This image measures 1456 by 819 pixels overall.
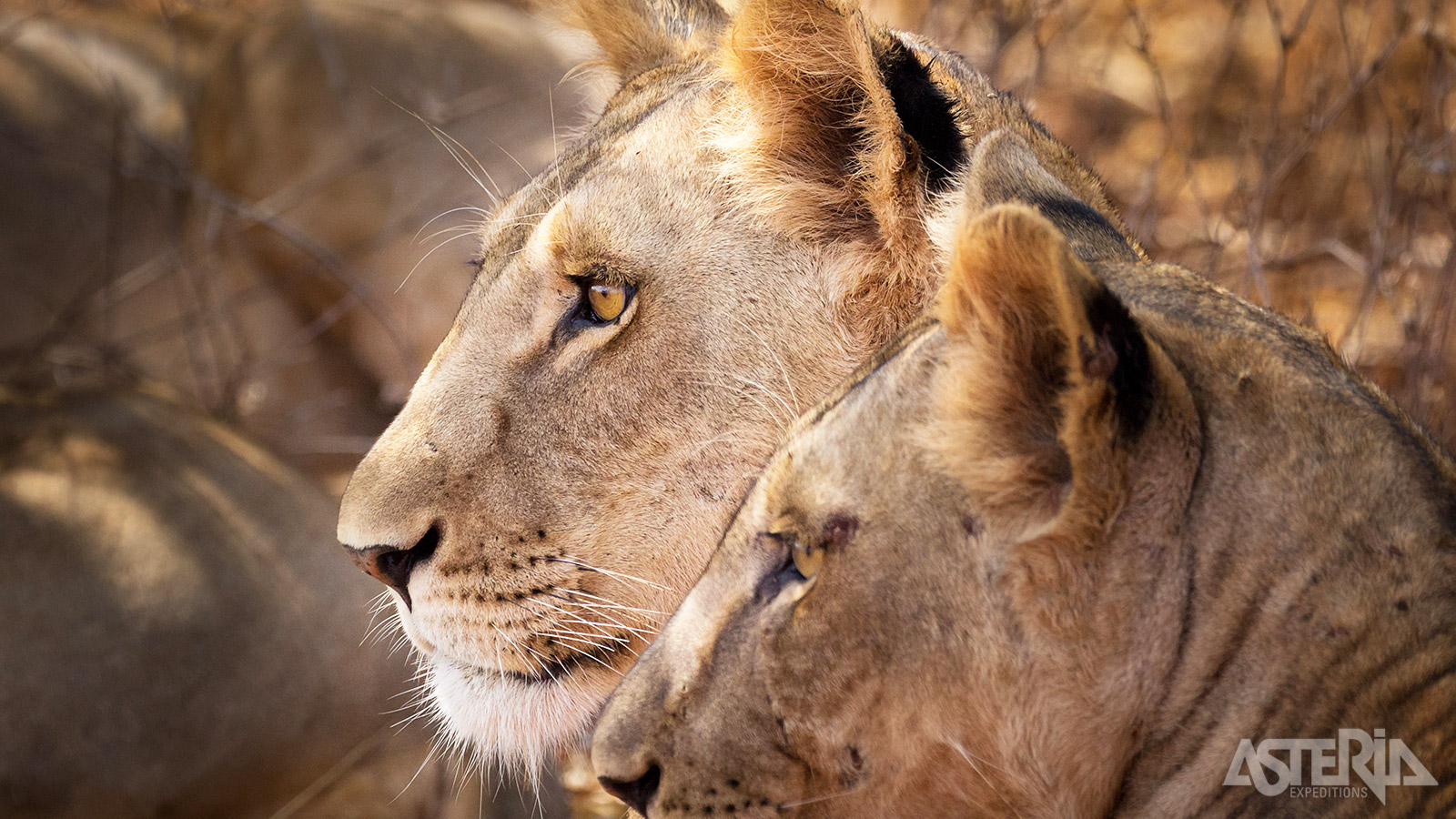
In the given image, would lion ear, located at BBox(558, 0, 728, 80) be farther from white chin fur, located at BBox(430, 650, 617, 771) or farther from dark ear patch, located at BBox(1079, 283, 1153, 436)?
dark ear patch, located at BBox(1079, 283, 1153, 436)

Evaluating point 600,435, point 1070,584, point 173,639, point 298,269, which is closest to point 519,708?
point 600,435

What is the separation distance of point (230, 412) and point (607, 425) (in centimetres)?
320

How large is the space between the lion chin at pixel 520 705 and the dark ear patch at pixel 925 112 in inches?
41.9

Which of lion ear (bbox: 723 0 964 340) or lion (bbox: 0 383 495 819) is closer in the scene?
lion ear (bbox: 723 0 964 340)

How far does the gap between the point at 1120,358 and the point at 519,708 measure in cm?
143

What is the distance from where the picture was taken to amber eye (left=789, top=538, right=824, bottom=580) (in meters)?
1.70

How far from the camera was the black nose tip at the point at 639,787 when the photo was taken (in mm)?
1801

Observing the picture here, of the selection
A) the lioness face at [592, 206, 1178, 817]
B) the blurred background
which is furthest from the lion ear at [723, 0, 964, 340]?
the blurred background

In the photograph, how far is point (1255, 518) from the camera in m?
1.53

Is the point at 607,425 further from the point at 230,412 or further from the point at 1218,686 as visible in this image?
the point at 230,412

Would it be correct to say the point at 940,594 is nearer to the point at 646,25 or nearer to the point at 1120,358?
the point at 1120,358

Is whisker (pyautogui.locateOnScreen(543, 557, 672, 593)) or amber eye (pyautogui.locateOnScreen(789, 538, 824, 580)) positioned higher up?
amber eye (pyautogui.locateOnScreen(789, 538, 824, 580))

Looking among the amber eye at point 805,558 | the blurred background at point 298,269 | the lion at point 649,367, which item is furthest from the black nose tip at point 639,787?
the blurred background at point 298,269

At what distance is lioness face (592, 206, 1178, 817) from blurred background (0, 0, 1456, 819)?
65.2 inches
